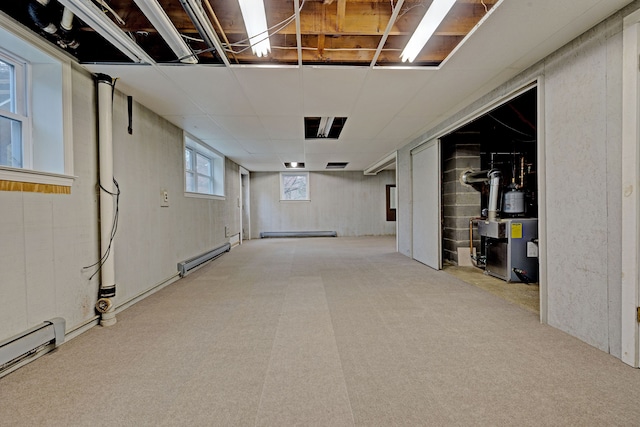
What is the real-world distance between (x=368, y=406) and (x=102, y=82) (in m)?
3.13

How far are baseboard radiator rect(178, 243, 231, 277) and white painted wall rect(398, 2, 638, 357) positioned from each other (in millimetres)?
4165

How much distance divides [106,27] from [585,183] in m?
3.33

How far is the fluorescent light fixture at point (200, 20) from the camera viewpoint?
1580 mm

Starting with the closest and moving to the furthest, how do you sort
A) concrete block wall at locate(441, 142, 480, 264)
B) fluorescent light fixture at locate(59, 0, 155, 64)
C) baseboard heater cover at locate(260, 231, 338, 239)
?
fluorescent light fixture at locate(59, 0, 155, 64) → concrete block wall at locate(441, 142, 480, 264) → baseboard heater cover at locate(260, 231, 338, 239)

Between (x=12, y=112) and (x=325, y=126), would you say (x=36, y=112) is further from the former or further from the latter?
(x=325, y=126)

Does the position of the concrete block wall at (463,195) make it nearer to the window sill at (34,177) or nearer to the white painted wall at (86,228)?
the white painted wall at (86,228)

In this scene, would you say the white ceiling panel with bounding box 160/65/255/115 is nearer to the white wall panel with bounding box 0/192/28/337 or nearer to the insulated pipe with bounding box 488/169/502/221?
the white wall panel with bounding box 0/192/28/337

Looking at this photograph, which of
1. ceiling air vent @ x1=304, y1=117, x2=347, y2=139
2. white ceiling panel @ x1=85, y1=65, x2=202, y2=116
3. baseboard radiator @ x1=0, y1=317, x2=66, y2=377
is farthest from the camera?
ceiling air vent @ x1=304, y1=117, x2=347, y2=139

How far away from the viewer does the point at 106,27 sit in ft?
5.65

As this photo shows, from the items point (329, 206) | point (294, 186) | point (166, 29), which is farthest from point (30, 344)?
point (329, 206)

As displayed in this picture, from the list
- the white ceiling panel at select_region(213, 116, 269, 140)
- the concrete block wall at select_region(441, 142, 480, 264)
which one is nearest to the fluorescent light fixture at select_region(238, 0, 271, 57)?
the white ceiling panel at select_region(213, 116, 269, 140)

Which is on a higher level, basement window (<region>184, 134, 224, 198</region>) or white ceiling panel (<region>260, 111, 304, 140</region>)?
white ceiling panel (<region>260, 111, 304, 140</region>)

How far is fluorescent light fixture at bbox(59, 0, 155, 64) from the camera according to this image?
1.52m

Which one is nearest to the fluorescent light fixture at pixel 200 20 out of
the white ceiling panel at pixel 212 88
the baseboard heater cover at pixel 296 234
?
the white ceiling panel at pixel 212 88
